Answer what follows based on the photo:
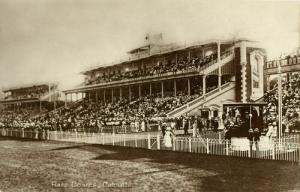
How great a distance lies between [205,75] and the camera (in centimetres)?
2783

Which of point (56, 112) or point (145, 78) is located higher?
point (145, 78)

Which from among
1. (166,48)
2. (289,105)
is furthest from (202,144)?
(166,48)

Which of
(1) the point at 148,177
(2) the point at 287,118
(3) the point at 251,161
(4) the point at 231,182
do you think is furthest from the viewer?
(2) the point at 287,118

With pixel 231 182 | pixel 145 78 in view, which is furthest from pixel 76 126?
pixel 231 182

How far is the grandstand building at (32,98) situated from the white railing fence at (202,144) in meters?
28.9

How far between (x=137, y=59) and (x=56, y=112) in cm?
965

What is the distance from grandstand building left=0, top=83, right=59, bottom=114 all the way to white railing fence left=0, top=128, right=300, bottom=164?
94.8ft

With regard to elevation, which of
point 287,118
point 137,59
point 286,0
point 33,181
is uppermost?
point 137,59

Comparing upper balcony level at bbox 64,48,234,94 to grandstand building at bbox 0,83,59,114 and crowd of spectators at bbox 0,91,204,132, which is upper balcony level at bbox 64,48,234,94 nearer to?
crowd of spectators at bbox 0,91,204,132

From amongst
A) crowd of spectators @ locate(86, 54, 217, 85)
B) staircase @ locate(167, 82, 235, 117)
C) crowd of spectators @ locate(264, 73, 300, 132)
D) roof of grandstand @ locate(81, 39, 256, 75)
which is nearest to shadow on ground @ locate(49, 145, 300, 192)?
crowd of spectators @ locate(264, 73, 300, 132)

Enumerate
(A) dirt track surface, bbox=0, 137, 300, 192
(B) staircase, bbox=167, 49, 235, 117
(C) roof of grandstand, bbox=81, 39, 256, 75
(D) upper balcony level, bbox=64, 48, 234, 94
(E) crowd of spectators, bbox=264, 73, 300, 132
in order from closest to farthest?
1. (A) dirt track surface, bbox=0, 137, 300, 192
2. (E) crowd of spectators, bbox=264, 73, 300, 132
3. (B) staircase, bbox=167, 49, 235, 117
4. (D) upper balcony level, bbox=64, 48, 234, 94
5. (C) roof of grandstand, bbox=81, 39, 256, 75

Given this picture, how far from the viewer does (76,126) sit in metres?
26.0

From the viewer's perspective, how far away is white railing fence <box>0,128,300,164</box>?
11469 millimetres

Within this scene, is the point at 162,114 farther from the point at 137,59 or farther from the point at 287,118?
the point at 137,59
